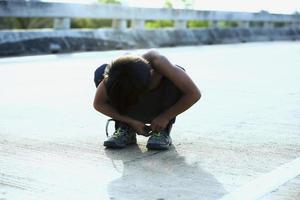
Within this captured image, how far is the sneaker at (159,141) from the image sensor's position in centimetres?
389

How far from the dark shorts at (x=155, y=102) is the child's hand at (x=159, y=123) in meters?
0.11

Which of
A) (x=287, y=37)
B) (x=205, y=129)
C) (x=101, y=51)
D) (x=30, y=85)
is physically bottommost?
(x=287, y=37)

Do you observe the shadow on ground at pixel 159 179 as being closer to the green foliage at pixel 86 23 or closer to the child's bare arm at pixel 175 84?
the child's bare arm at pixel 175 84

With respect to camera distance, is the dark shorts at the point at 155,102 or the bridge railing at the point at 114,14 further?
the bridge railing at the point at 114,14

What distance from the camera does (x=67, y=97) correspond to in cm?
630

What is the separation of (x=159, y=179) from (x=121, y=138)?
31.6 inches

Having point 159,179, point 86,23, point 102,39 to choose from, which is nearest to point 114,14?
point 102,39

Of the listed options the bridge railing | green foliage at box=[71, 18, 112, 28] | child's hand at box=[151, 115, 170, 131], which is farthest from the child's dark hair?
green foliage at box=[71, 18, 112, 28]

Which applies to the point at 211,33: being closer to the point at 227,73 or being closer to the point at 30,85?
the point at 227,73

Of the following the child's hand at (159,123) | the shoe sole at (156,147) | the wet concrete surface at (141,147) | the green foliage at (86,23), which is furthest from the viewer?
the green foliage at (86,23)

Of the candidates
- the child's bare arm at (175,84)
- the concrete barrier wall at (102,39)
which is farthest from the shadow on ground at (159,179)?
the concrete barrier wall at (102,39)

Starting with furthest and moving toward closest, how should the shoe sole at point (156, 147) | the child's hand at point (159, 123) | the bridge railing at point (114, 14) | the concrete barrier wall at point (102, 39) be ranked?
1. the bridge railing at point (114, 14)
2. the concrete barrier wall at point (102, 39)
3. the child's hand at point (159, 123)
4. the shoe sole at point (156, 147)

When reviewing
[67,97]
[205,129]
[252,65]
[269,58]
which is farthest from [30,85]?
[269,58]

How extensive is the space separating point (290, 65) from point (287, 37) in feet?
45.7
